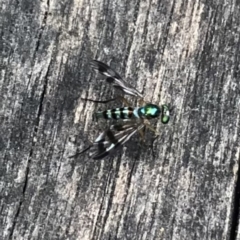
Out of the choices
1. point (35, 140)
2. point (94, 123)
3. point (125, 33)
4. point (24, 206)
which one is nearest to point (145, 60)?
point (125, 33)

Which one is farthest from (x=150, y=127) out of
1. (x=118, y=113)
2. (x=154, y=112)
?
(x=118, y=113)

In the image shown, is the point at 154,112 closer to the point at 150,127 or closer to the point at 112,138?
the point at 150,127

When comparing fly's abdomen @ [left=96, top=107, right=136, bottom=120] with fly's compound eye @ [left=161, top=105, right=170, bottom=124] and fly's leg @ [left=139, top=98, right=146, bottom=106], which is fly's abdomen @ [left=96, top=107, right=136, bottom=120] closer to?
fly's leg @ [left=139, top=98, right=146, bottom=106]

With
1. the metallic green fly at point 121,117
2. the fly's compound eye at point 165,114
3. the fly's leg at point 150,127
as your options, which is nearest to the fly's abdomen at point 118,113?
the metallic green fly at point 121,117

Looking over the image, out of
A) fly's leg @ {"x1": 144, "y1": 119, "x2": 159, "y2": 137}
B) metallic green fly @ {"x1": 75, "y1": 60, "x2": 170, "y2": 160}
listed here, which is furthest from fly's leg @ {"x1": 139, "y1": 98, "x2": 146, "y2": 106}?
fly's leg @ {"x1": 144, "y1": 119, "x2": 159, "y2": 137}

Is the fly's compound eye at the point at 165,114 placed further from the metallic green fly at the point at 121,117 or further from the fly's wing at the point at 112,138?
the fly's wing at the point at 112,138
